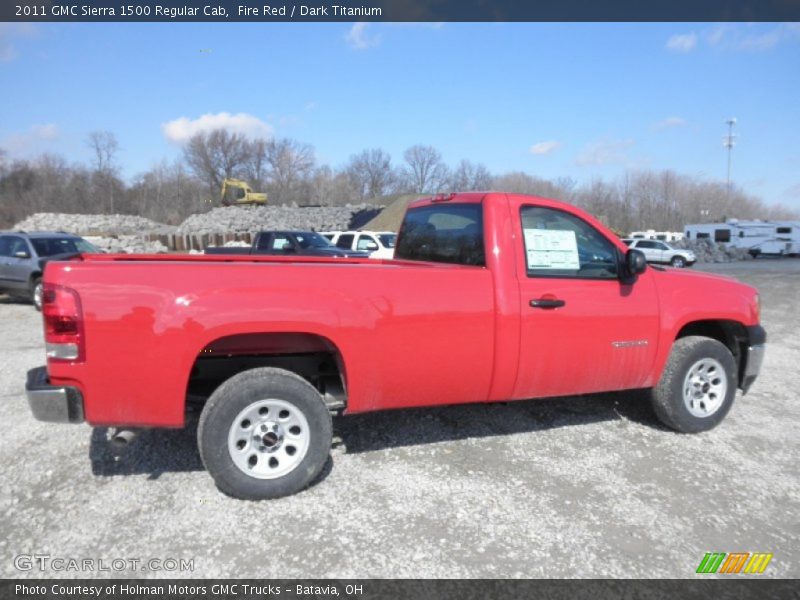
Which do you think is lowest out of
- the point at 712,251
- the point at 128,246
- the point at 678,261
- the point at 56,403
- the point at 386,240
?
the point at 678,261

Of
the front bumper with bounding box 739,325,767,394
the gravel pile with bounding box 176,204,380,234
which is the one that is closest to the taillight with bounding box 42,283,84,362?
the front bumper with bounding box 739,325,767,394

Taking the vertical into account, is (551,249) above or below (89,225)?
below

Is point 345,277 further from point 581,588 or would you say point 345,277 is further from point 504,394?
point 581,588

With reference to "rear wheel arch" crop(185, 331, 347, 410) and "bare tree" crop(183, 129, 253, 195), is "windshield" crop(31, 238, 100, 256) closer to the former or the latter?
"rear wheel arch" crop(185, 331, 347, 410)

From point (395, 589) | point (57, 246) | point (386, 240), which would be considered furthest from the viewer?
point (386, 240)

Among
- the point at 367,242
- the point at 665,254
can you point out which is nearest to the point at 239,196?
the point at 665,254

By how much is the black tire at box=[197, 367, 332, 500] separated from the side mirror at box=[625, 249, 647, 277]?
2504 millimetres

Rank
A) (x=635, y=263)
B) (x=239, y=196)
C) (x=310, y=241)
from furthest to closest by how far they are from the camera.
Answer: (x=239, y=196)
(x=310, y=241)
(x=635, y=263)

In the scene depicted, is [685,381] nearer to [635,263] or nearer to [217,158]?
[635,263]

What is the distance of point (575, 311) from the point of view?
4090 mm

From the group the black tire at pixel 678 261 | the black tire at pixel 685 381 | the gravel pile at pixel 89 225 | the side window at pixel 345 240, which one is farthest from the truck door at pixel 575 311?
the gravel pile at pixel 89 225

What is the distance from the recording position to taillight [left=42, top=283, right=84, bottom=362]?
10.2 ft

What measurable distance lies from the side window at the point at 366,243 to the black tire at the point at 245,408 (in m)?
14.2

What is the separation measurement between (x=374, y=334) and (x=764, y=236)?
45337 mm
